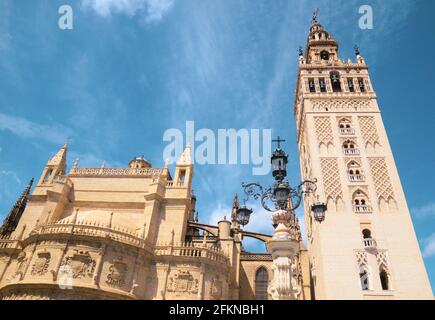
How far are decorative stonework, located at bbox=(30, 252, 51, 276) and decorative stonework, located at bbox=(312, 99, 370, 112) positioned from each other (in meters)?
23.6

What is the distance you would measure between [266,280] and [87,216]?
16.2 metres

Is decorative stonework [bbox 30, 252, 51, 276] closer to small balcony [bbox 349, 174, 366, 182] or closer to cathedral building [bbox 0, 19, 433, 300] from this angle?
cathedral building [bbox 0, 19, 433, 300]

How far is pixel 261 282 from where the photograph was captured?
2819 centimetres

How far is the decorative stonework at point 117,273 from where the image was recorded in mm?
20188

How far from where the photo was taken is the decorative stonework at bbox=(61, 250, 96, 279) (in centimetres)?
1962

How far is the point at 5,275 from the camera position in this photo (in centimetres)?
2286

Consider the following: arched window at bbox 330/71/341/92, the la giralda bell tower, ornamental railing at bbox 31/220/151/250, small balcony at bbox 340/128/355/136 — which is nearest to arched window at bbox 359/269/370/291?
the la giralda bell tower

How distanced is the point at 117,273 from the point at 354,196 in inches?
676

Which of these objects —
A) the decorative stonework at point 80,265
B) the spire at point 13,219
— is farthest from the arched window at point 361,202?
the spire at point 13,219

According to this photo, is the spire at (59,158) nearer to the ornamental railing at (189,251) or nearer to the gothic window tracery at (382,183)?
the ornamental railing at (189,251)

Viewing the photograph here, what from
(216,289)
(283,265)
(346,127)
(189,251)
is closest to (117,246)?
(189,251)

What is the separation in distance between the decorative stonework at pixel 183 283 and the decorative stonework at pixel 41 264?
7.96 m
